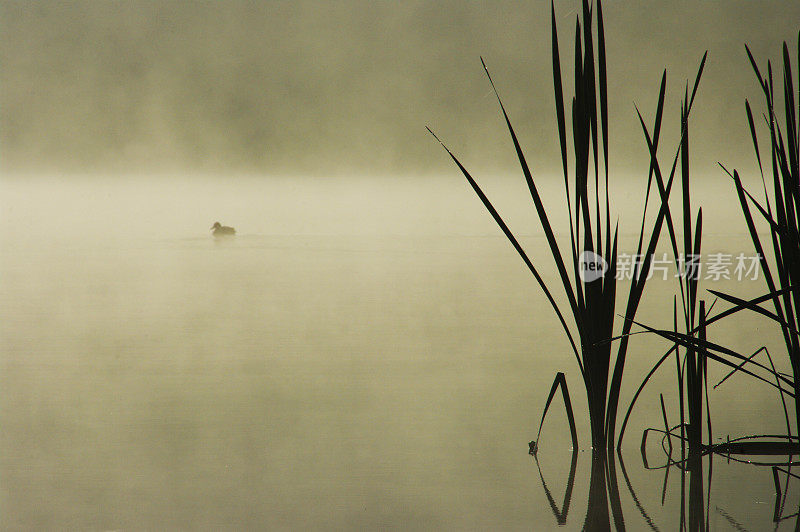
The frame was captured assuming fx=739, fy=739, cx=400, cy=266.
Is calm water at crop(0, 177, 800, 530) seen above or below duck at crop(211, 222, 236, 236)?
below

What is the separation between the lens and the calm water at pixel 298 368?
1.33 meters

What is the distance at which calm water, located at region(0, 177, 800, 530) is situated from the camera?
1.33 metres

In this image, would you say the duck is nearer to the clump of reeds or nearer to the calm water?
the calm water

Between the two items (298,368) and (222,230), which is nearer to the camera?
(298,368)

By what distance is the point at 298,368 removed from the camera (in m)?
2.26

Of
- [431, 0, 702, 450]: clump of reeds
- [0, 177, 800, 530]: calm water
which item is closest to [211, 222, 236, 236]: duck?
[0, 177, 800, 530]: calm water

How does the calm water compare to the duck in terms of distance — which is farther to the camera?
the duck

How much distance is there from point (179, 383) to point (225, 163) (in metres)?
1.18
